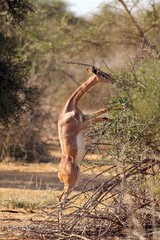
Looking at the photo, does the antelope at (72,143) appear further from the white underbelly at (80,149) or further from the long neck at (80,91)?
the long neck at (80,91)

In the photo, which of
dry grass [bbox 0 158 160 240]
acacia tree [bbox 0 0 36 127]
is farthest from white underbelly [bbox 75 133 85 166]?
acacia tree [bbox 0 0 36 127]

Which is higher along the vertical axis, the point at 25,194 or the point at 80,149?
the point at 80,149

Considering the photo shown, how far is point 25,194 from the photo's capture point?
485 inches

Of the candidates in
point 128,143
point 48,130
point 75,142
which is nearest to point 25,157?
point 48,130

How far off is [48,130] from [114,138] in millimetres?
13534

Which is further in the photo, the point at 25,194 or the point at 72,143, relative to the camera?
the point at 25,194

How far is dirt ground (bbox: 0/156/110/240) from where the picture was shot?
28.5ft

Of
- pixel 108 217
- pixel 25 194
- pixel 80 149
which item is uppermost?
pixel 80 149

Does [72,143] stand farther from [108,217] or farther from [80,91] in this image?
[108,217]

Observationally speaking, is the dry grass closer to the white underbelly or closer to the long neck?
the white underbelly

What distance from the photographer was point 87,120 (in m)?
9.26

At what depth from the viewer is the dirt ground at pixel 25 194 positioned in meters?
8.70

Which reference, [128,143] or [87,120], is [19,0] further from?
Answer: [128,143]

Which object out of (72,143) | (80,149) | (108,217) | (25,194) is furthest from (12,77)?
(108,217)
